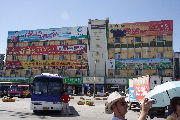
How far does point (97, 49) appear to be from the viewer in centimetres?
5062

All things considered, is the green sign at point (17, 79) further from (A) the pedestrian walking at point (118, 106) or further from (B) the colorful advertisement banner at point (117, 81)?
(A) the pedestrian walking at point (118, 106)

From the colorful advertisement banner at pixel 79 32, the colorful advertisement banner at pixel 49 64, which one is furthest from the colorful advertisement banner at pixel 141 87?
the colorful advertisement banner at pixel 79 32

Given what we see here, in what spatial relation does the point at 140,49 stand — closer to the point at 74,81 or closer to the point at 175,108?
the point at 74,81

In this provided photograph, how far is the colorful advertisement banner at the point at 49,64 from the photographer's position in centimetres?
5150

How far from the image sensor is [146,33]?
46938 millimetres

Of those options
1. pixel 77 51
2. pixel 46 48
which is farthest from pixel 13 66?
pixel 77 51

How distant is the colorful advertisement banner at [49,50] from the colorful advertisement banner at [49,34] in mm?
2308

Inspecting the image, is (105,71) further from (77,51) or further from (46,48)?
(46,48)

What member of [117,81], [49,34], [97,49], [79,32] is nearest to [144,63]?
[117,81]

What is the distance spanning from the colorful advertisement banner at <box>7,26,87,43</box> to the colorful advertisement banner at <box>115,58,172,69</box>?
462 inches

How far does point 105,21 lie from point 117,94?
4850 cm

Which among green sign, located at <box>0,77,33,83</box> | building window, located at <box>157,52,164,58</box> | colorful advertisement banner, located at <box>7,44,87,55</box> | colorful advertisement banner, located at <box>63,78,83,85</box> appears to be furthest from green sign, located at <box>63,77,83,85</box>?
building window, located at <box>157,52,164,58</box>

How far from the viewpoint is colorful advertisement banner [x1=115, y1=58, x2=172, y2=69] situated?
148ft

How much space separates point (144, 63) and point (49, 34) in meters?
26.3
